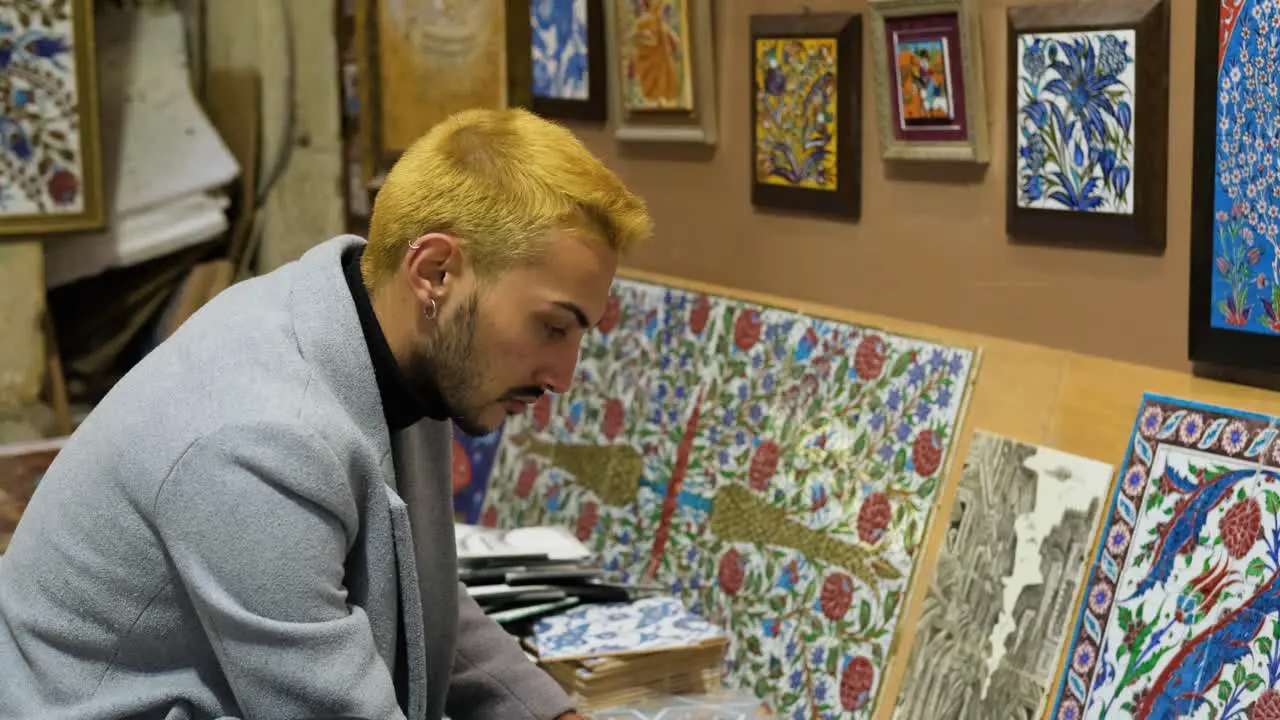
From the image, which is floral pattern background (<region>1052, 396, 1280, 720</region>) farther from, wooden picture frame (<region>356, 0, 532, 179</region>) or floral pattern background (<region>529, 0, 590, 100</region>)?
wooden picture frame (<region>356, 0, 532, 179</region>)

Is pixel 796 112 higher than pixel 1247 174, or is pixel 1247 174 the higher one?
pixel 796 112

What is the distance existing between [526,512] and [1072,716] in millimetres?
1609

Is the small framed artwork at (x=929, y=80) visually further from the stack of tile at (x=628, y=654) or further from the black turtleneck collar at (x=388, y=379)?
the black turtleneck collar at (x=388, y=379)

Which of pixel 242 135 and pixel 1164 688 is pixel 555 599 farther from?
pixel 242 135

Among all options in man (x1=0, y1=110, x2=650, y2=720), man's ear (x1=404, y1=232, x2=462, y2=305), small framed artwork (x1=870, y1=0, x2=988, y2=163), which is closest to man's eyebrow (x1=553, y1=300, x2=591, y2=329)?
man (x1=0, y1=110, x2=650, y2=720)

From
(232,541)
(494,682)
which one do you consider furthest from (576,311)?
(494,682)

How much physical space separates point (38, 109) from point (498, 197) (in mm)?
2793

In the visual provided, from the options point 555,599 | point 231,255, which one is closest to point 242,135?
point 231,255

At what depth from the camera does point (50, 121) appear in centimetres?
424

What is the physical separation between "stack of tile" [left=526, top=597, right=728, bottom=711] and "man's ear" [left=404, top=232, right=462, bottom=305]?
114cm

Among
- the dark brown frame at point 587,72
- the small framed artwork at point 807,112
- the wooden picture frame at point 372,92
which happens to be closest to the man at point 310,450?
the small framed artwork at point 807,112

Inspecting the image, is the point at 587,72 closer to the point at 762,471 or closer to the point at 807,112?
the point at 807,112

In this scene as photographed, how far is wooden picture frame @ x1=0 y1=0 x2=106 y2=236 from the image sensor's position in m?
4.18

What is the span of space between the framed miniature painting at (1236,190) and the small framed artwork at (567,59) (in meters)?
1.70
